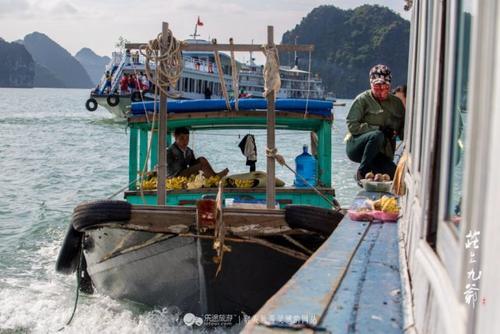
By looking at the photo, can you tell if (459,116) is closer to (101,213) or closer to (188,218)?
(188,218)

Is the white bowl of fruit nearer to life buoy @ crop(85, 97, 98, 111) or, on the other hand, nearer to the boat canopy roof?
the boat canopy roof

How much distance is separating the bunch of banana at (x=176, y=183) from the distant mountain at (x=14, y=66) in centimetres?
16262

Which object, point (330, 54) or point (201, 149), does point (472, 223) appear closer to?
point (201, 149)

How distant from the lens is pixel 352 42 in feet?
414

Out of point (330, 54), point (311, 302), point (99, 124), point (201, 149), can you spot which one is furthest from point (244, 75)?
point (330, 54)

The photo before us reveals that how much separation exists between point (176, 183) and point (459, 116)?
540 centimetres

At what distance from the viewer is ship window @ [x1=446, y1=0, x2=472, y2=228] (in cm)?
136

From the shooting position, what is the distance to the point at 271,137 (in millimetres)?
5062

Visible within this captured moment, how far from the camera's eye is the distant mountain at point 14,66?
157875 millimetres

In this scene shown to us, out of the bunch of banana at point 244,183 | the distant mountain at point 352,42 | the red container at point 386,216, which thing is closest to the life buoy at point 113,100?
the bunch of banana at point 244,183

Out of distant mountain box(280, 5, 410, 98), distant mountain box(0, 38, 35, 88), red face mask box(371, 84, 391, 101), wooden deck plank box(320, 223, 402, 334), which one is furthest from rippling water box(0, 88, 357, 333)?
distant mountain box(0, 38, 35, 88)

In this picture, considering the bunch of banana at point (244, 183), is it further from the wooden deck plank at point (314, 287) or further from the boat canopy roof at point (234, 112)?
the wooden deck plank at point (314, 287)

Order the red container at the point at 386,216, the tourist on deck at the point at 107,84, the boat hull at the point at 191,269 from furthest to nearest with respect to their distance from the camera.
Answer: the tourist on deck at the point at 107,84, the boat hull at the point at 191,269, the red container at the point at 386,216

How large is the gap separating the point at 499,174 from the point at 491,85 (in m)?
0.15
